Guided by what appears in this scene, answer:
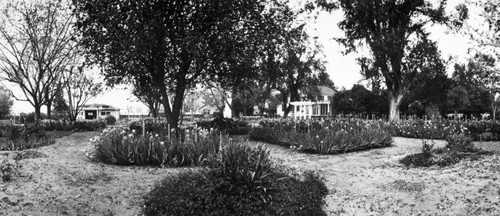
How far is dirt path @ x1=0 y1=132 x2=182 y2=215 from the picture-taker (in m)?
6.30

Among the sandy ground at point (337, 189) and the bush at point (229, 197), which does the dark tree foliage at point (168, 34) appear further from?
the bush at point (229, 197)

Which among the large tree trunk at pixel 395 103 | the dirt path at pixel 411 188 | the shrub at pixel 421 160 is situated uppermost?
the large tree trunk at pixel 395 103

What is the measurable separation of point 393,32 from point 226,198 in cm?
2422

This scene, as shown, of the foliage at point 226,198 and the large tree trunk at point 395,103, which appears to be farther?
the large tree trunk at point 395,103

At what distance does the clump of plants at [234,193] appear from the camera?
232 inches

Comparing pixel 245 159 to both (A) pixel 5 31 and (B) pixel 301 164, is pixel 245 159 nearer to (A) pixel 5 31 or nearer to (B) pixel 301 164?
(B) pixel 301 164

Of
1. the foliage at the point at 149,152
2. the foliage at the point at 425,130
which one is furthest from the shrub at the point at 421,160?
the foliage at the point at 425,130

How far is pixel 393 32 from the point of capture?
1071 inches

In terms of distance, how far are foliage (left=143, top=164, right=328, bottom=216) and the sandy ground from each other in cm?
53

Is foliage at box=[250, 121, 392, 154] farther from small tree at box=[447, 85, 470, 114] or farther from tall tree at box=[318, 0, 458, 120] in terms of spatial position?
small tree at box=[447, 85, 470, 114]

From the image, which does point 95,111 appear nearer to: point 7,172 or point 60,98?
point 60,98

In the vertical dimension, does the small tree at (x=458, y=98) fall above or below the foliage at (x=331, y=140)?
above

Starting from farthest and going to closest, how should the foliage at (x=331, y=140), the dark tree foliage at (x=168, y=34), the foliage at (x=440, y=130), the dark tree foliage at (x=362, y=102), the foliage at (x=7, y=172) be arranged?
the dark tree foliage at (x=362, y=102) < the foliage at (x=440, y=130) < the dark tree foliage at (x=168, y=34) < the foliage at (x=331, y=140) < the foliage at (x=7, y=172)

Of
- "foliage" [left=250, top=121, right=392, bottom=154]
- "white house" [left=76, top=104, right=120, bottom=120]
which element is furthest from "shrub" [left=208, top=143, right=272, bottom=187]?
"white house" [left=76, top=104, right=120, bottom=120]
